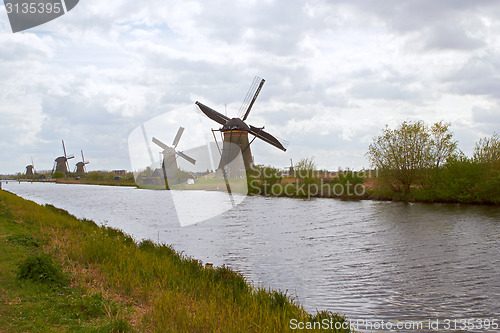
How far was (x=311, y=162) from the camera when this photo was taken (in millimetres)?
47406

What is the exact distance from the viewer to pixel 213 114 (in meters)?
51.2

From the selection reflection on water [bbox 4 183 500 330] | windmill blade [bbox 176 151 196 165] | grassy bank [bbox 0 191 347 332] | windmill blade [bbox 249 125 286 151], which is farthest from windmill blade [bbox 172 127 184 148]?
grassy bank [bbox 0 191 347 332]

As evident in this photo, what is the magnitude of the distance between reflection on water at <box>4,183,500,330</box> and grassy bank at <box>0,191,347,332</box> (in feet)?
6.83

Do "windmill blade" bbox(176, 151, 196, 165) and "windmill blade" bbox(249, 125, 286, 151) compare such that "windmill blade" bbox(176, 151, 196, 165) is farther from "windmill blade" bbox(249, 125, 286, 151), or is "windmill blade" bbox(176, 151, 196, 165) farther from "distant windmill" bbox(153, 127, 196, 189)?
"windmill blade" bbox(249, 125, 286, 151)

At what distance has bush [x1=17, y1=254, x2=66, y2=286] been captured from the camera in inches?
279

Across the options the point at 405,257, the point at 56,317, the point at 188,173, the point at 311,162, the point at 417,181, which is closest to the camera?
the point at 56,317

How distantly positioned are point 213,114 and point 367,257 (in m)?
40.5

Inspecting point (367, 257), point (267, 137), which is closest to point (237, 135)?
point (267, 137)

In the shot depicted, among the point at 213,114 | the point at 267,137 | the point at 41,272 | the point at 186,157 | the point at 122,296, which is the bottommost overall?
the point at 122,296

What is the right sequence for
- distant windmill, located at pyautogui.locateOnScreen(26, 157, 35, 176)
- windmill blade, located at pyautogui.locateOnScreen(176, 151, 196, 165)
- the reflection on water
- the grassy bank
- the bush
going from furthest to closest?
distant windmill, located at pyautogui.locateOnScreen(26, 157, 35, 176)
windmill blade, located at pyautogui.locateOnScreen(176, 151, 196, 165)
the reflection on water
the bush
the grassy bank

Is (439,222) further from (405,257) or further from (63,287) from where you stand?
(63,287)

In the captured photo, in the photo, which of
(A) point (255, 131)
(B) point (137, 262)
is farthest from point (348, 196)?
(B) point (137, 262)

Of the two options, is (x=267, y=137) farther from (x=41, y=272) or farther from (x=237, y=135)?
(x=41, y=272)

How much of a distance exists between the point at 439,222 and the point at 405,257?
8.89 meters
